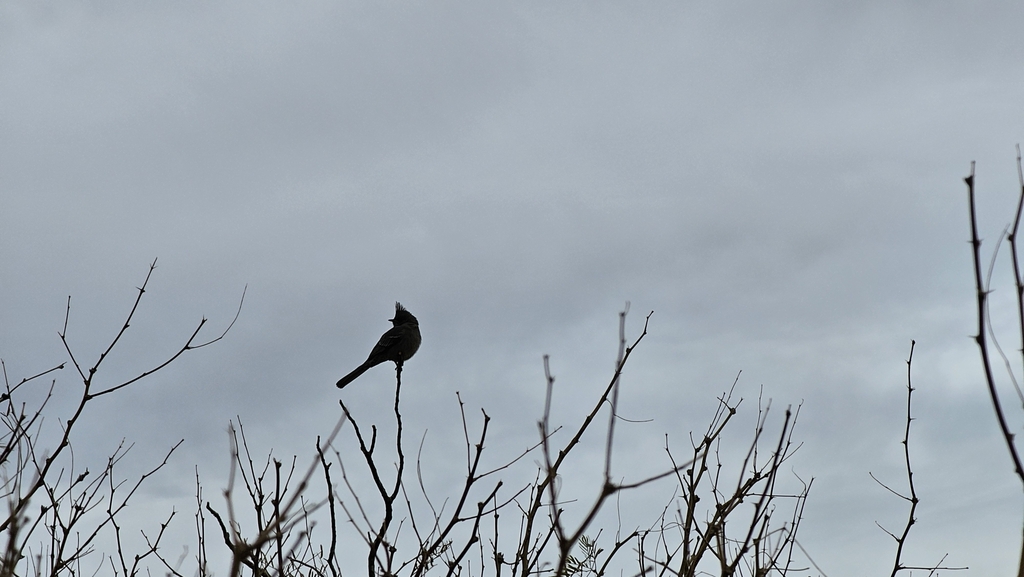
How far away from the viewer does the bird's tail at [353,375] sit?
33.6ft

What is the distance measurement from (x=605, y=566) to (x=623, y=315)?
1.87 m

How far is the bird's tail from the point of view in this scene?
1024cm

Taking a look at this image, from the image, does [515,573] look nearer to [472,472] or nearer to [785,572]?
[472,472]

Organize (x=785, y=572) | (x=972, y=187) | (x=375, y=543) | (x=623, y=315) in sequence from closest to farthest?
(x=972, y=187), (x=623, y=315), (x=375, y=543), (x=785, y=572)

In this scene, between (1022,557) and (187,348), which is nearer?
Answer: (1022,557)

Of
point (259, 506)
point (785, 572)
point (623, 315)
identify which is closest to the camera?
point (623, 315)

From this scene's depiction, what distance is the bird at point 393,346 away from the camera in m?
10.5

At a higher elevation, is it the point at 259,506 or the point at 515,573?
the point at 259,506

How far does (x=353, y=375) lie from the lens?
10383mm

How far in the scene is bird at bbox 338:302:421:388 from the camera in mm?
10492

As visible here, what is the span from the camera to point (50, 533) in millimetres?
4340

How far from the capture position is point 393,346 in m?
11.0

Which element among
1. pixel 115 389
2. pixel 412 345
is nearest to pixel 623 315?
pixel 115 389

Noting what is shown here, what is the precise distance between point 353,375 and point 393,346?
0.80 m
